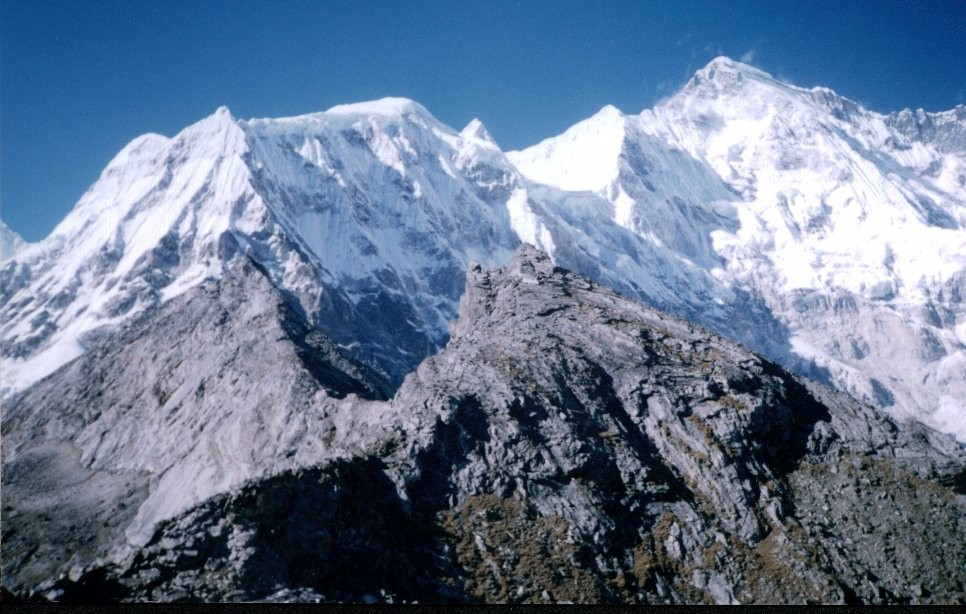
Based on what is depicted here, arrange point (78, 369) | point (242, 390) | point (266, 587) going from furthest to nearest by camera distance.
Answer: point (78, 369)
point (242, 390)
point (266, 587)

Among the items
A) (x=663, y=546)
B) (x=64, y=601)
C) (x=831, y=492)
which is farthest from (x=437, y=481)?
(x=831, y=492)

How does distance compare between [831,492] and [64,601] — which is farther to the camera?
[831,492]

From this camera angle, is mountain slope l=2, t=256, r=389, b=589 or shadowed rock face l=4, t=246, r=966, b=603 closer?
shadowed rock face l=4, t=246, r=966, b=603

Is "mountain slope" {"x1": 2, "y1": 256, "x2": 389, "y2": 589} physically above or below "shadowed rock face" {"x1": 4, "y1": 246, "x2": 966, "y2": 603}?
above

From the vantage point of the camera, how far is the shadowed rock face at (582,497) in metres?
28.0

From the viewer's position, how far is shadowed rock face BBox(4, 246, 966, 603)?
27984 millimetres

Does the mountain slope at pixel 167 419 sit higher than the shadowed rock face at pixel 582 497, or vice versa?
the mountain slope at pixel 167 419

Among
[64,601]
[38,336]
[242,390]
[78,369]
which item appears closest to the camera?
[64,601]

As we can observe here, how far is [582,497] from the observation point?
38938 millimetres

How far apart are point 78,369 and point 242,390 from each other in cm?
3744

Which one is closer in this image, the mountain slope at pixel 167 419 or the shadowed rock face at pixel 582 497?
the shadowed rock face at pixel 582 497

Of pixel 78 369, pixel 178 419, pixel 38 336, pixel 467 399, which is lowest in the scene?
pixel 467 399

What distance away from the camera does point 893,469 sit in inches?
1703

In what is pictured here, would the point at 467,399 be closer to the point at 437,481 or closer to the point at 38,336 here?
the point at 437,481
